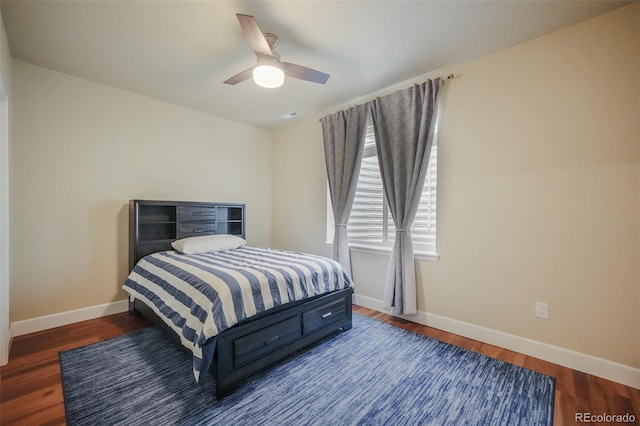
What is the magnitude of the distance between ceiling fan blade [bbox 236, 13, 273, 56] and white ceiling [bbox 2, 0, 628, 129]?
0.70 ft

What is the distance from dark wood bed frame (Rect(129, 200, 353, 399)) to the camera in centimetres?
179

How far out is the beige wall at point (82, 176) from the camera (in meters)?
2.61

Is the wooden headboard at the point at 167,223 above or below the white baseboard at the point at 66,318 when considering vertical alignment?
above

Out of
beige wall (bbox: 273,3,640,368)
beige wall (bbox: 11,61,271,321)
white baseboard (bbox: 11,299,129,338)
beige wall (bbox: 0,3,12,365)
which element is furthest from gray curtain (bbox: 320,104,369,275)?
beige wall (bbox: 0,3,12,365)

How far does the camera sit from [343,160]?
11.2 feet

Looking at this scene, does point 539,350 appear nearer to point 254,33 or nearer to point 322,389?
point 322,389

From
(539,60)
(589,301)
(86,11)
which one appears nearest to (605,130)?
(539,60)

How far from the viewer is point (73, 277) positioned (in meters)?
2.86

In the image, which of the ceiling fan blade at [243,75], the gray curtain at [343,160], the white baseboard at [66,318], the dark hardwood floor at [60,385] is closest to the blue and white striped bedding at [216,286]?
the white baseboard at [66,318]

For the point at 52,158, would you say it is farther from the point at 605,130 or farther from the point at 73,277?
the point at 605,130

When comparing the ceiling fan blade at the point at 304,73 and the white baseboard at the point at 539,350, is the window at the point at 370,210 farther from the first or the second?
the ceiling fan blade at the point at 304,73

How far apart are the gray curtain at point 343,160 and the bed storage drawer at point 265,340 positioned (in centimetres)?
139

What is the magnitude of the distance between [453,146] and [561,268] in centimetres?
132

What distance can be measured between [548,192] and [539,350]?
4.11 feet
